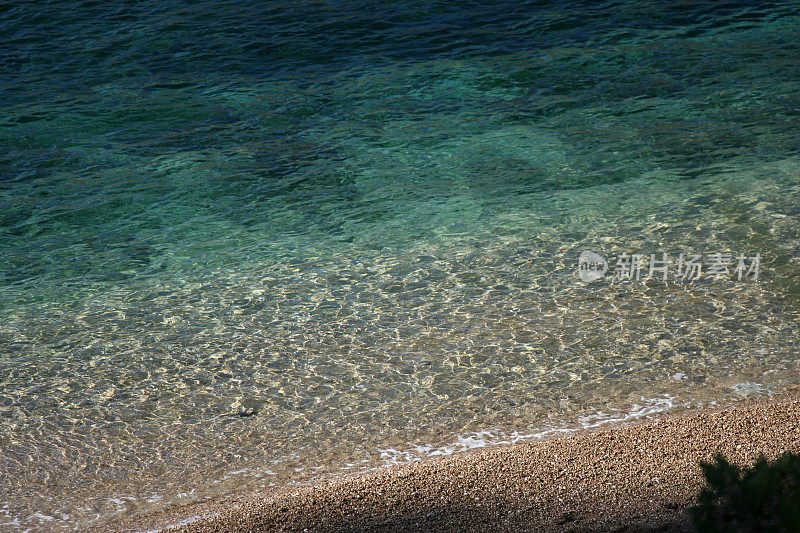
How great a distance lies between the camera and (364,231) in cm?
697

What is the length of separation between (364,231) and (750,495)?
4.84 meters

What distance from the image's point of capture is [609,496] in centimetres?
319

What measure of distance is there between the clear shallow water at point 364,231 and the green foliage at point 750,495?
154 centimetres

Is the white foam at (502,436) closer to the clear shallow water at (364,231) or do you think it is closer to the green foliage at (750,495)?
the clear shallow water at (364,231)

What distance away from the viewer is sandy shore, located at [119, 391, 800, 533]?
10.1ft

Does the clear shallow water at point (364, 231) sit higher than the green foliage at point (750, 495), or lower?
lower

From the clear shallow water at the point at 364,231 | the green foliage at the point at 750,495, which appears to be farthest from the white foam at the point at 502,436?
the green foliage at the point at 750,495

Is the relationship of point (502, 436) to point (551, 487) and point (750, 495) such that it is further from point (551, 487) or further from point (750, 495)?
point (750, 495)

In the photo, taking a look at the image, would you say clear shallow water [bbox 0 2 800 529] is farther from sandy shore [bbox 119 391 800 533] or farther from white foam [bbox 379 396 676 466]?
sandy shore [bbox 119 391 800 533]

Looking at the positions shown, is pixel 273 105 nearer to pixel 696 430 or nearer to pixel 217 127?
pixel 217 127

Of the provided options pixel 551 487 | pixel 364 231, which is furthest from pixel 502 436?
pixel 364 231

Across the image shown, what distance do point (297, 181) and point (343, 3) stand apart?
647 centimetres

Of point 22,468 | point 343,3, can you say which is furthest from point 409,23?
point 22,468

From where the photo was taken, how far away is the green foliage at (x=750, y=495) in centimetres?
243
